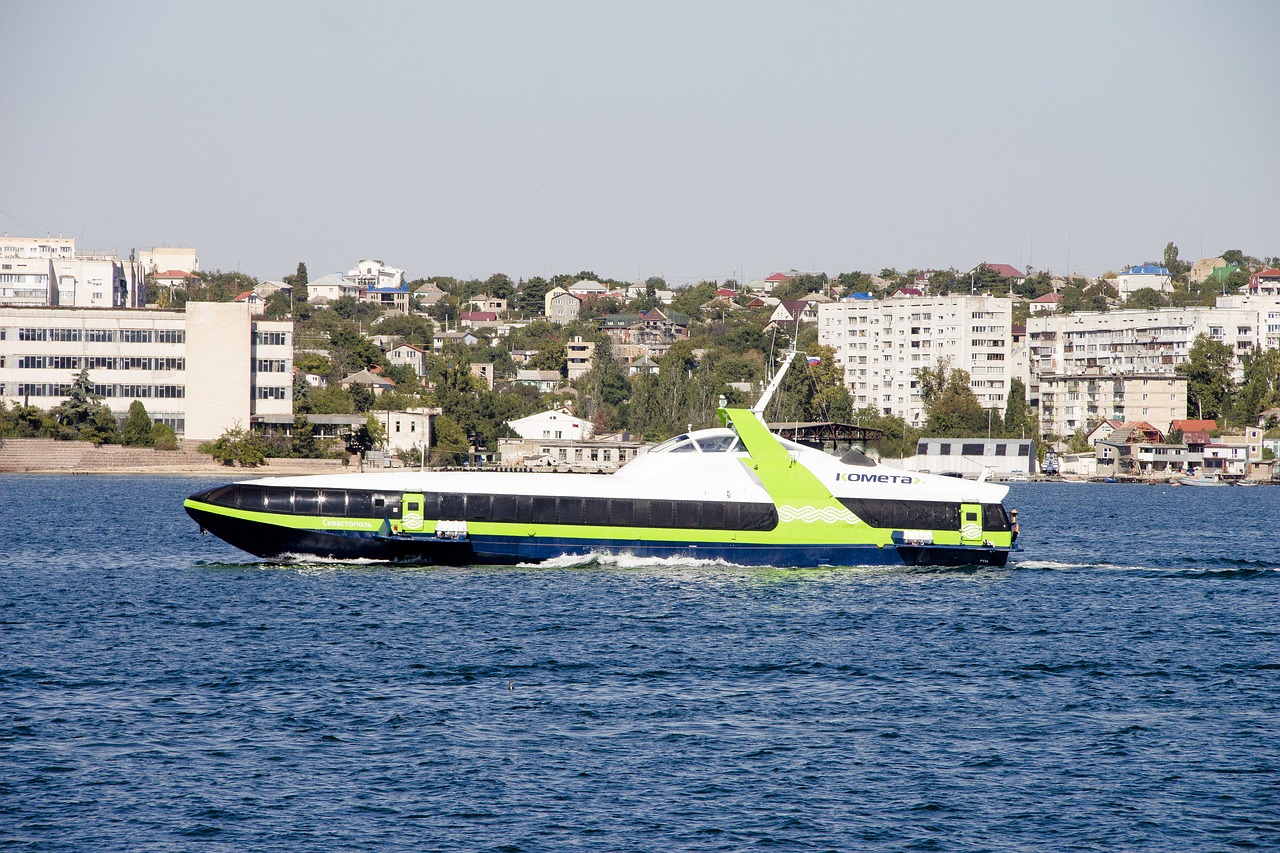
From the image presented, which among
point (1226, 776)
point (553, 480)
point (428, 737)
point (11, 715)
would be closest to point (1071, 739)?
point (1226, 776)

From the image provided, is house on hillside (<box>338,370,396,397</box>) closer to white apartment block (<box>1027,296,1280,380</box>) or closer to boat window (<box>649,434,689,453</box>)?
white apartment block (<box>1027,296,1280,380</box>)

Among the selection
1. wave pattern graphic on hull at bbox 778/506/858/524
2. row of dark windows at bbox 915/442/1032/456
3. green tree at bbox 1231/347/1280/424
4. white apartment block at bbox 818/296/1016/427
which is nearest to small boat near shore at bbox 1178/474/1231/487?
green tree at bbox 1231/347/1280/424

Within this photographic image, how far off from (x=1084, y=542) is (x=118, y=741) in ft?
175

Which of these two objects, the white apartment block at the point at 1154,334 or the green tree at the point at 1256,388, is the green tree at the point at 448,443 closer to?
the white apartment block at the point at 1154,334

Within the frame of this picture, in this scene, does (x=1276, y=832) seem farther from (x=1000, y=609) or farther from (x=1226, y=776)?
(x=1000, y=609)

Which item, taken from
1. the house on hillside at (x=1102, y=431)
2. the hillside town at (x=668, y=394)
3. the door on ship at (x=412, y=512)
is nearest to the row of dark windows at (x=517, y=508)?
the door on ship at (x=412, y=512)

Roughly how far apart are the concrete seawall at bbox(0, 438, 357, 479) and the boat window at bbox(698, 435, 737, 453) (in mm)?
83013

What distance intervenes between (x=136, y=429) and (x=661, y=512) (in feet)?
309

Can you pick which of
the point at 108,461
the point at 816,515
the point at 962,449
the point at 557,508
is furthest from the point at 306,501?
the point at 962,449

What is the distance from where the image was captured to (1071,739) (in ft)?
85.6

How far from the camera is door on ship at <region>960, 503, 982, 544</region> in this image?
4719 cm

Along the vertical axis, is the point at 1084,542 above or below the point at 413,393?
below

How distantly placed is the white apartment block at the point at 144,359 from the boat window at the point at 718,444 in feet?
300

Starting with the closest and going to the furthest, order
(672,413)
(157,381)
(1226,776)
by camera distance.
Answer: (1226,776)
(157,381)
(672,413)
